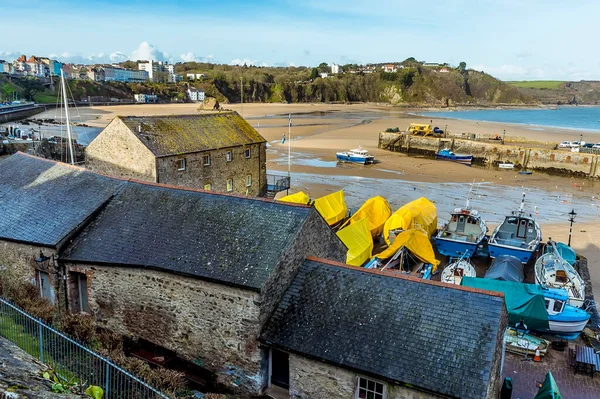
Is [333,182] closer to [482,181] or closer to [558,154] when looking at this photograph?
[482,181]

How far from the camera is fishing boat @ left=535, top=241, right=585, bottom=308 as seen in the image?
716 inches

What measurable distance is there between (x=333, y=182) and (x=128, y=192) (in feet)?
95.8

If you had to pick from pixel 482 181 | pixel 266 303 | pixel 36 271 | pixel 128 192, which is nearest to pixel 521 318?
pixel 266 303

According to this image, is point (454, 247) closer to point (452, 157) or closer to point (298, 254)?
point (298, 254)

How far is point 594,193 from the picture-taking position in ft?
143

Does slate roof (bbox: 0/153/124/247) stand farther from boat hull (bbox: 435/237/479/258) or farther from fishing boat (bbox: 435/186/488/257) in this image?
fishing boat (bbox: 435/186/488/257)

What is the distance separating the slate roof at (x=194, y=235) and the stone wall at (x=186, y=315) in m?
0.32

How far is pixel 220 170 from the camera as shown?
26.6m

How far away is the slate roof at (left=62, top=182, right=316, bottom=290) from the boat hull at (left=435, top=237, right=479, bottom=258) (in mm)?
13533

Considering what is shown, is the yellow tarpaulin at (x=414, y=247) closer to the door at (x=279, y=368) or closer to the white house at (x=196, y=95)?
the door at (x=279, y=368)

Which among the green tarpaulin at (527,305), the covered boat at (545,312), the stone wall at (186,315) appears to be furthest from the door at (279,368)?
the covered boat at (545,312)

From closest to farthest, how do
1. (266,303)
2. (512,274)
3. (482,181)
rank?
1. (266,303)
2. (512,274)
3. (482,181)

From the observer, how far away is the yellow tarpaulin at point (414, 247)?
21891 mm

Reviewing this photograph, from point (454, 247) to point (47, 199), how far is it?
60.4ft
